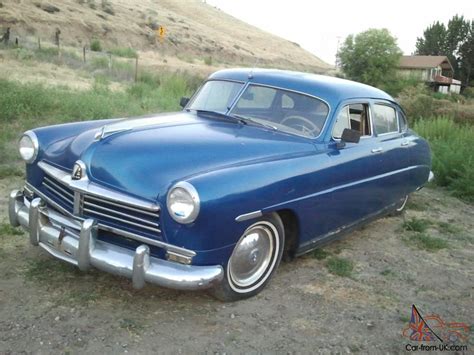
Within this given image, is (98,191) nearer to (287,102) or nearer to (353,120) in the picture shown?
(287,102)

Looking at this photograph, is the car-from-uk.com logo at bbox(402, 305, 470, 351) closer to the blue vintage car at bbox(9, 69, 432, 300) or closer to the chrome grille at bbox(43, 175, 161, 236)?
the blue vintage car at bbox(9, 69, 432, 300)

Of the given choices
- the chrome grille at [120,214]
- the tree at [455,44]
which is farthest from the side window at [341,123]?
the tree at [455,44]

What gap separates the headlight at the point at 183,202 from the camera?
285 cm

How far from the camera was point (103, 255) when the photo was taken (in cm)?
303

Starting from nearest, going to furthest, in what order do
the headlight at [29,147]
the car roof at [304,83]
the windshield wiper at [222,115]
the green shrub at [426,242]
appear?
the headlight at [29,147] → the windshield wiper at [222,115] → the car roof at [304,83] → the green shrub at [426,242]

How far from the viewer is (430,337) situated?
129 inches

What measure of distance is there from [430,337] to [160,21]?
201 ft

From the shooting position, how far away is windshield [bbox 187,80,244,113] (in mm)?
4457

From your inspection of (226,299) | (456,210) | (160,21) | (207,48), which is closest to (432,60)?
(207,48)

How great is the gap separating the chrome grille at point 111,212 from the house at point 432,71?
212 feet

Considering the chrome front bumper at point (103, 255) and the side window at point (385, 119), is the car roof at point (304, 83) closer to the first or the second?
the side window at point (385, 119)

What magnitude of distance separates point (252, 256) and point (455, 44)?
82831 mm

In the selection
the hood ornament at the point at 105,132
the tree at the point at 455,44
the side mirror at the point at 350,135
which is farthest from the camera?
the tree at the point at 455,44

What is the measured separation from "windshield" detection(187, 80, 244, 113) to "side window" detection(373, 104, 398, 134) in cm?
142
